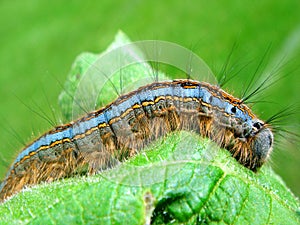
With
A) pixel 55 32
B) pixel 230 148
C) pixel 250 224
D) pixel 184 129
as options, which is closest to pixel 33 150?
pixel 184 129

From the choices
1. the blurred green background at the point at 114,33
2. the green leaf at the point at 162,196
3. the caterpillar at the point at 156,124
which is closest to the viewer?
the green leaf at the point at 162,196

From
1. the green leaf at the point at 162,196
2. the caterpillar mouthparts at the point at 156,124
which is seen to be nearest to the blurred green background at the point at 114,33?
the caterpillar mouthparts at the point at 156,124

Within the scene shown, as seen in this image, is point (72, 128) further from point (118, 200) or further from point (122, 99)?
point (118, 200)

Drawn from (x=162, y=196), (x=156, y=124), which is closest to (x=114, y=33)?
(x=156, y=124)

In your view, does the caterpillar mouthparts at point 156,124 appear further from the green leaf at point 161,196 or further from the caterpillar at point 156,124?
the green leaf at point 161,196

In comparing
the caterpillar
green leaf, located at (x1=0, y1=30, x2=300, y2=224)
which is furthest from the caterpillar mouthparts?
green leaf, located at (x1=0, y1=30, x2=300, y2=224)

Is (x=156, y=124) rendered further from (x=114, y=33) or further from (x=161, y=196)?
(x=114, y=33)
